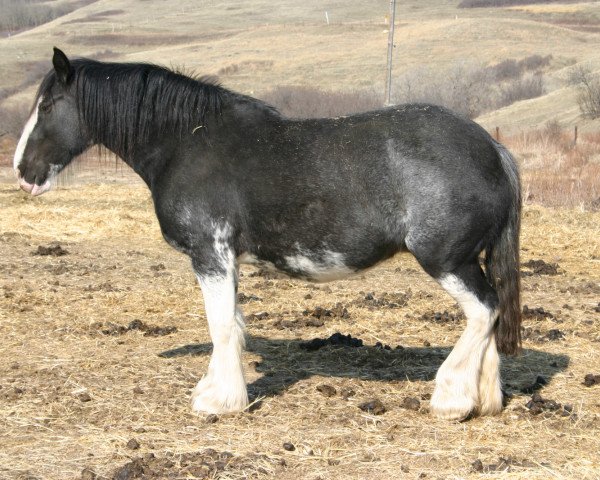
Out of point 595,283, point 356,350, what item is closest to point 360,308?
point 356,350

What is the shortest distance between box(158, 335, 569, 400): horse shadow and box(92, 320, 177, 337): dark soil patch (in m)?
0.49

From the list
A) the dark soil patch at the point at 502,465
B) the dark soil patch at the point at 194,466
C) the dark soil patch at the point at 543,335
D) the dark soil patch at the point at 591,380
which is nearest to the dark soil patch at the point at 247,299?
the dark soil patch at the point at 543,335

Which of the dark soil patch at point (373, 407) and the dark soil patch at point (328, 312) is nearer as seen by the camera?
the dark soil patch at point (373, 407)

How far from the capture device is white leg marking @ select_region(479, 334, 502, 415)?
5.71 metres

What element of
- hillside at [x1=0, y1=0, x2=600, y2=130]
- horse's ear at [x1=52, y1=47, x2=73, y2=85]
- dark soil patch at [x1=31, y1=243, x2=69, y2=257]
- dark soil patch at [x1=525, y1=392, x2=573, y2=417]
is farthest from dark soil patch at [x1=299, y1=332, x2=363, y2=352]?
hillside at [x1=0, y1=0, x2=600, y2=130]

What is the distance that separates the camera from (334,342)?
7.43m

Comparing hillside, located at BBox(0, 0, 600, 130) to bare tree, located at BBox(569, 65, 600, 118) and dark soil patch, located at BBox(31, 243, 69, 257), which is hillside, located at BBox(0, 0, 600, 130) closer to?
bare tree, located at BBox(569, 65, 600, 118)

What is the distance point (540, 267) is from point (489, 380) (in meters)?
5.18

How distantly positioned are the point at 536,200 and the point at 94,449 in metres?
13.3

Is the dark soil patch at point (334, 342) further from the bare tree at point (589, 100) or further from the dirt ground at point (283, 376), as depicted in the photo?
the bare tree at point (589, 100)

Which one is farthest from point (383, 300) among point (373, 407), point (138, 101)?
point (138, 101)

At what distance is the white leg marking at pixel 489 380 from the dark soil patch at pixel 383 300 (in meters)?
3.02

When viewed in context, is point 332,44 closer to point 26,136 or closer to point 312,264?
point 26,136

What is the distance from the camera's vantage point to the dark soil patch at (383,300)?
8.82 m
